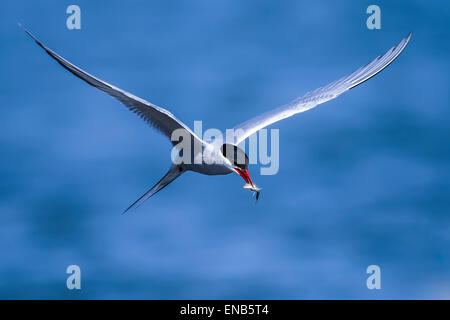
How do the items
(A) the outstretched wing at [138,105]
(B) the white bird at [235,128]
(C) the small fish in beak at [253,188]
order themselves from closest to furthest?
(A) the outstretched wing at [138,105]
(B) the white bird at [235,128]
(C) the small fish in beak at [253,188]

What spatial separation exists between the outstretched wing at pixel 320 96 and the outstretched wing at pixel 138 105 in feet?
3.91

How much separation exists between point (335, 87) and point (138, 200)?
9.69 ft

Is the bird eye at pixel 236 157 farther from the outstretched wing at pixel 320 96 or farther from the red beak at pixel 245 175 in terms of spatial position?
the outstretched wing at pixel 320 96

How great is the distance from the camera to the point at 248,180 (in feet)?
22.2

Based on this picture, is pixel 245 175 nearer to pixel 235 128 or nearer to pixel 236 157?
pixel 236 157

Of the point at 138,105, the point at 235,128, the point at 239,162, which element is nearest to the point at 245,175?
the point at 239,162

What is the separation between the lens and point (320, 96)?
27.0 ft

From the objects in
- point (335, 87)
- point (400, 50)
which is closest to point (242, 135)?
point (335, 87)

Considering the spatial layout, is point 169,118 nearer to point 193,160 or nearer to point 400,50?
point 193,160

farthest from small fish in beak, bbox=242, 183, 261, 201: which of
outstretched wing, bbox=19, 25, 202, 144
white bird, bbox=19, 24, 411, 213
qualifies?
outstretched wing, bbox=19, 25, 202, 144

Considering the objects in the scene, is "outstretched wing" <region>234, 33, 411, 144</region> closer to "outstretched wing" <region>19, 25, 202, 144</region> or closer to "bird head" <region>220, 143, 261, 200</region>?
"bird head" <region>220, 143, 261, 200</region>

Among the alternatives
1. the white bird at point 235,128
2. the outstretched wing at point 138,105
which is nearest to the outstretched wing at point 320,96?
the white bird at point 235,128

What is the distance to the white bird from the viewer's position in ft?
19.9

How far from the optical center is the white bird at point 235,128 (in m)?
6.08
